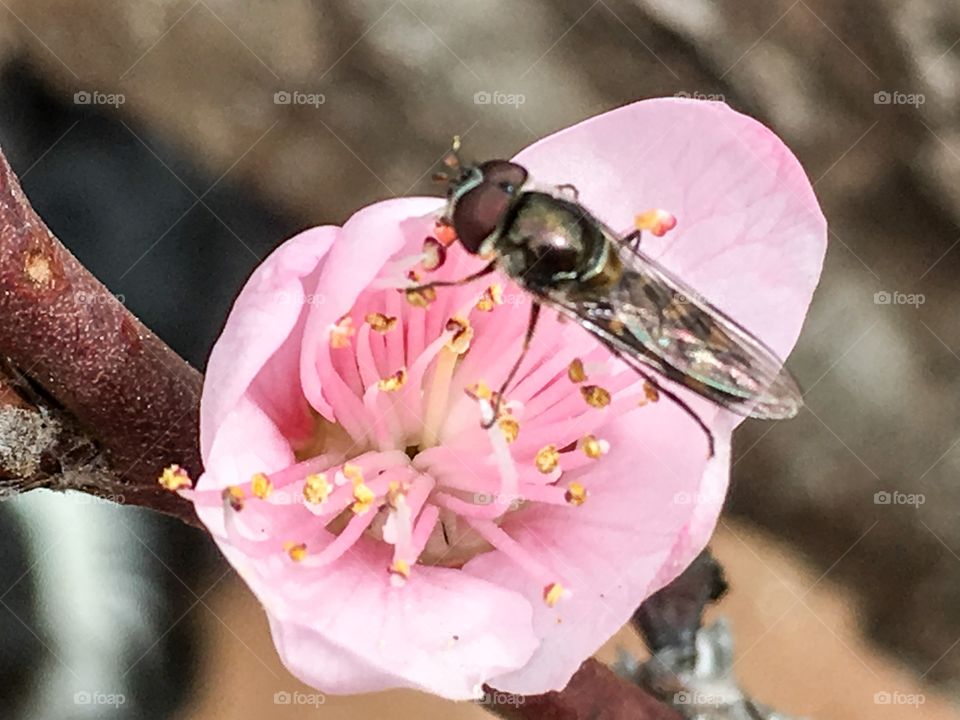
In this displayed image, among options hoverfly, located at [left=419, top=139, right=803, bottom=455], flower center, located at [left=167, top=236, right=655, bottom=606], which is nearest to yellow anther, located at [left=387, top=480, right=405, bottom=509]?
flower center, located at [left=167, top=236, right=655, bottom=606]

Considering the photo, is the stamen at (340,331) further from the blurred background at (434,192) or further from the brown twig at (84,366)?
the blurred background at (434,192)

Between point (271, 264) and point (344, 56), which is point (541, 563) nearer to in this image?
point (271, 264)

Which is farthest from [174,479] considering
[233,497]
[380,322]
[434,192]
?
[434,192]

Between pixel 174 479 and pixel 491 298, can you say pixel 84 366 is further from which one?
pixel 491 298

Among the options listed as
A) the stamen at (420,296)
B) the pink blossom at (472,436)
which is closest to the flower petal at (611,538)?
the pink blossom at (472,436)

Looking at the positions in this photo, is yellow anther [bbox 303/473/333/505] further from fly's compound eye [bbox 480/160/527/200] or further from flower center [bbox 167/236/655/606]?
fly's compound eye [bbox 480/160/527/200]
